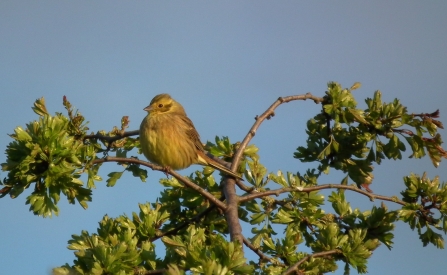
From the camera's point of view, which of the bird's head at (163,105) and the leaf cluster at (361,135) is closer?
the leaf cluster at (361,135)

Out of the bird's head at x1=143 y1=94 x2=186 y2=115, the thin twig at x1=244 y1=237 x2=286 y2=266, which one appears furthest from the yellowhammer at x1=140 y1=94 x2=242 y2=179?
the thin twig at x1=244 y1=237 x2=286 y2=266

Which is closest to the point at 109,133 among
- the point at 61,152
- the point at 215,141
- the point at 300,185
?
the point at 215,141

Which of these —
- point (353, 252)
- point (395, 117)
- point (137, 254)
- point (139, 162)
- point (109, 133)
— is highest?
point (395, 117)

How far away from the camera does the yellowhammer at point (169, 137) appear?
7.56 meters

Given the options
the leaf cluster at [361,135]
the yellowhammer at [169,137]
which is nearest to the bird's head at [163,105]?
the yellowhammer at [169,137]

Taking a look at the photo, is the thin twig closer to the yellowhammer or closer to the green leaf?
the green leaf

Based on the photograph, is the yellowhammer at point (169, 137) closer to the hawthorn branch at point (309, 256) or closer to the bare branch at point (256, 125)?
the bare branch at point (256, 125)

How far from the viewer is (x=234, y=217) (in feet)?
16.5

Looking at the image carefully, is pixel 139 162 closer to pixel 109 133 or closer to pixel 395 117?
pixel 109 133

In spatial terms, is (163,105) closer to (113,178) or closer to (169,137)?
(169,137)

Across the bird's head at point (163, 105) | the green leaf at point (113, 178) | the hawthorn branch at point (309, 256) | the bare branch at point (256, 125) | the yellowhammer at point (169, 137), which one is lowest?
the hawthorn branch at point (309, 256)

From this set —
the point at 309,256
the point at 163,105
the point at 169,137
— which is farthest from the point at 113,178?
the point at 163,105

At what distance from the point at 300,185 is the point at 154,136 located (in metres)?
2.64

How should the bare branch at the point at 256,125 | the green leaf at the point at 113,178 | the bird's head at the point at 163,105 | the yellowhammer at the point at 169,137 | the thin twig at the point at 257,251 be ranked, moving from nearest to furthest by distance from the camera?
1. the thin twig at the point at 257,251
2. the green leaf at the point at 113,178
3. the bare branch at the point at 256,125
4. the yellowhammer at the point at 169,137
5. the bird's head at the point at 163,105
